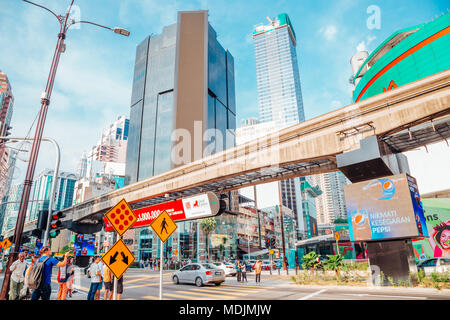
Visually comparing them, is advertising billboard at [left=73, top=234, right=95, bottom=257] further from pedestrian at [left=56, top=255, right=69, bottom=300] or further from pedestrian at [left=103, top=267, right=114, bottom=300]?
pedestrian at [left=103, top=267, right=114, bottom=300]

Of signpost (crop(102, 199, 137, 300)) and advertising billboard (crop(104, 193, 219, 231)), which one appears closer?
signpost (crop(102, 199, 137, 300))

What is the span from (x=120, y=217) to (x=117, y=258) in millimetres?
1315

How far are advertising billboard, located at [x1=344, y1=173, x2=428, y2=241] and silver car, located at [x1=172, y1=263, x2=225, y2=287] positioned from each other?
850 centimetres

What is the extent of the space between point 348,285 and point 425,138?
31.2ft

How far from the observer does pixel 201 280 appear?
16.7m

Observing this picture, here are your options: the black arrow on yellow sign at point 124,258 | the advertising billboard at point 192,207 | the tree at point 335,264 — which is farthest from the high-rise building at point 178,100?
the black arrow on yellow sign at point 124,258

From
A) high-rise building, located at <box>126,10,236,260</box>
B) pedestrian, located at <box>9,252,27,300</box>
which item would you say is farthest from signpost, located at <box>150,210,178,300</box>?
high-rise building, located at <box>126,10,236,260</box>

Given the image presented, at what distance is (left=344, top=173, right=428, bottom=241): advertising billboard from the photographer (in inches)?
547

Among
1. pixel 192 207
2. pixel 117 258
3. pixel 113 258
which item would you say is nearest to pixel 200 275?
pixel 192 207

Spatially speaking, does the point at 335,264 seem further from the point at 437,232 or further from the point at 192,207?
the point at 437,232

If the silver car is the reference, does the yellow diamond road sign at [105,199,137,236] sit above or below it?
above
